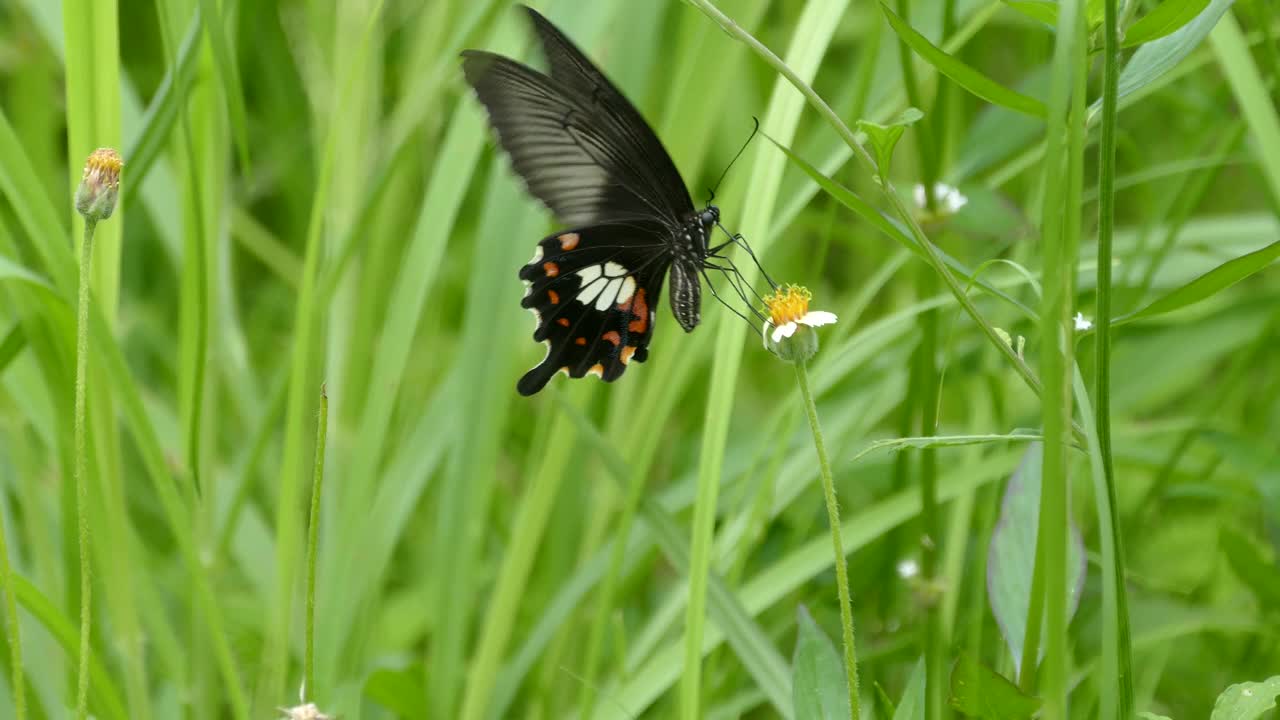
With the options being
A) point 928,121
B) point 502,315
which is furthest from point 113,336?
point 928,121

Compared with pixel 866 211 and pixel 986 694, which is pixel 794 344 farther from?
pixel 986 694

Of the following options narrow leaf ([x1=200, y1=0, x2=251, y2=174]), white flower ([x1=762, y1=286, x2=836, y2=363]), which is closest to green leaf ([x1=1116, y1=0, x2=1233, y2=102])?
white flower ([x1=762, y1=286, x2=836, y2=363])

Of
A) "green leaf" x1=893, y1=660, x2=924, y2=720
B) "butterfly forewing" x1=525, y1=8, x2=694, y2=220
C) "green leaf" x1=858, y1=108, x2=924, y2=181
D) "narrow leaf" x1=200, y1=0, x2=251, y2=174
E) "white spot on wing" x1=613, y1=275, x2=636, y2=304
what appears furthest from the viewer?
"white spot on wing" x1=613, y1=275, x2=636, y2=304

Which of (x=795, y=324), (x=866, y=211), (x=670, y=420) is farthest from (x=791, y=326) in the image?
(x=670, y=420)

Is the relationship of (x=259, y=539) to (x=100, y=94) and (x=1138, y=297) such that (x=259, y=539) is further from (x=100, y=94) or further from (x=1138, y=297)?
(x=1138, y=297)

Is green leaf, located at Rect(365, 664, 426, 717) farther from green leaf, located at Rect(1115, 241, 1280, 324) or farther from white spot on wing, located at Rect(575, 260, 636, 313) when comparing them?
green leaf, located at Rect(1115, 241, 1280, 324)

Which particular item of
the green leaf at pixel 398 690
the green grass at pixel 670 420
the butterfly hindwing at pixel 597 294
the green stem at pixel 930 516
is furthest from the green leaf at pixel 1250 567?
Answer: the green leaf at pixel 398 690
